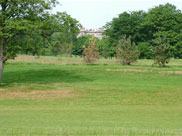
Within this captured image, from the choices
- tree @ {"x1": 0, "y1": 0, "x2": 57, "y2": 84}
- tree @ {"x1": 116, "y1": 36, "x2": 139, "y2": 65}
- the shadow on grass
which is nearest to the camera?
tree @ {"x1": 0, "y1": 0, "x2": 57, "y2": 84}

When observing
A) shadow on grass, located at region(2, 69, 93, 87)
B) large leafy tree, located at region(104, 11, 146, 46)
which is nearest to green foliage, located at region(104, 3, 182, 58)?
large leafy tree, located at region(104, 11, 146, 46)

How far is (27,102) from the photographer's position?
2377 cm

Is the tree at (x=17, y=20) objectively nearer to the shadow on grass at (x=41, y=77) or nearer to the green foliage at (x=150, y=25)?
the shadow on grass at (x=41, y=77)

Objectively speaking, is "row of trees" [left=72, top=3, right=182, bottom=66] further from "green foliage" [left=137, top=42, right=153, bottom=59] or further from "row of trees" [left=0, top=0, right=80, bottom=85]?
"row of trees" [left=0, top=0, right=80, bottom=85]

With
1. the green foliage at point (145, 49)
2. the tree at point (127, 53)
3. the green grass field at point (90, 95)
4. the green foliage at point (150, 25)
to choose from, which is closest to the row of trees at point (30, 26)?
the green grass field at point (90, 95)

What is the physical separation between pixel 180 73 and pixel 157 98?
17283 millimetres

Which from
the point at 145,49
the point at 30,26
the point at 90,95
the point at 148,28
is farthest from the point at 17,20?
the point at 148,28

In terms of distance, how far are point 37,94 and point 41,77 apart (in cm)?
1129

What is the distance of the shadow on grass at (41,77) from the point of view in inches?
1373

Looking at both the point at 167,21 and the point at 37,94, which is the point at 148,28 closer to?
the point at 167,21

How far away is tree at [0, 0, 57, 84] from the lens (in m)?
27.8

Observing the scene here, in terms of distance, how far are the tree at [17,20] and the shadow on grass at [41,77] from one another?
4.02 m

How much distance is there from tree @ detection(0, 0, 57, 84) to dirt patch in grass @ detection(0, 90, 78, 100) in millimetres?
4256

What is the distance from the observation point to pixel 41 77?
3834 centimetres
